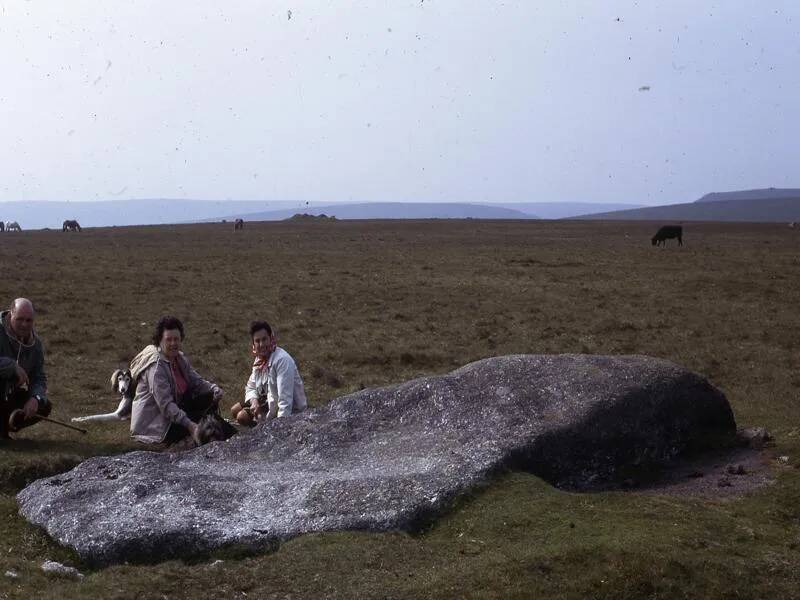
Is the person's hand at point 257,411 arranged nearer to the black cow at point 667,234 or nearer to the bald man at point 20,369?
the bald man at point 20,369

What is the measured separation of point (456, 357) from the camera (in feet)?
54.6

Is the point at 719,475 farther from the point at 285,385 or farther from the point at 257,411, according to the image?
the point at 257,411

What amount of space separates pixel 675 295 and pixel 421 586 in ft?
69.5

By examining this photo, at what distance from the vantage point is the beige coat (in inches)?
389

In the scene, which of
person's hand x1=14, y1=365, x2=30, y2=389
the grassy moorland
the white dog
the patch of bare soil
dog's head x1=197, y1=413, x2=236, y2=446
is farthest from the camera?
the white dog

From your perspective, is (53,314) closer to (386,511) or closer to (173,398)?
(173,398)

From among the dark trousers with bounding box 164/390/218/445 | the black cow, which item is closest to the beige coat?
the dark trousers with bounding box 164/390/218/445

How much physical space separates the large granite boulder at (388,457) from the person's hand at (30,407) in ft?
Answer: 6.08

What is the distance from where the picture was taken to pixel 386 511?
23.1 ft

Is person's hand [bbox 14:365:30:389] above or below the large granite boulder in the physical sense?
above

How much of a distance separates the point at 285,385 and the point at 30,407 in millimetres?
2574

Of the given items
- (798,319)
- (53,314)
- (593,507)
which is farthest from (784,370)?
(53,314)

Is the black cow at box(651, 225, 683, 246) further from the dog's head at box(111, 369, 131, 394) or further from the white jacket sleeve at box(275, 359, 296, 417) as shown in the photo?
the white jacket sleeve at box(275, 359, 296, 417)

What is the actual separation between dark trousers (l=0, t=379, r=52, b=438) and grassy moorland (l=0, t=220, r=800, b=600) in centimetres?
23
